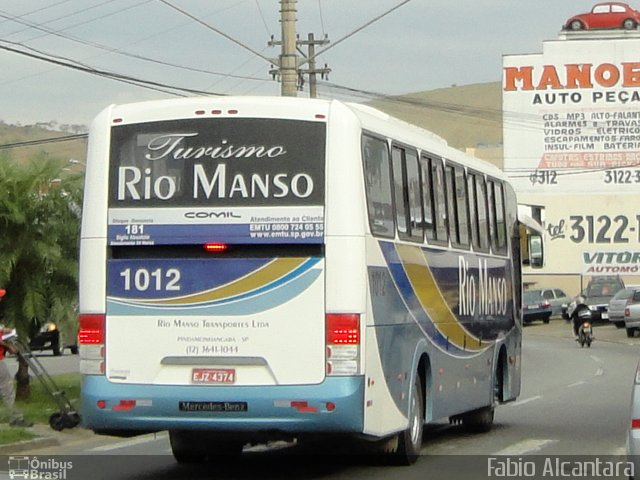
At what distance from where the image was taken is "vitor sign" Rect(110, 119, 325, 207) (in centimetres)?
1269

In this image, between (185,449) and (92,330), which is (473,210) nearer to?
(185,449)

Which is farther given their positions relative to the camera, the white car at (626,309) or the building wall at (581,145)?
the building wall at (581,145)

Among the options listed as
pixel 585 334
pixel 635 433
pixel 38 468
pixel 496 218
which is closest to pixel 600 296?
pixel 585 334

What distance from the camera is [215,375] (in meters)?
12.5

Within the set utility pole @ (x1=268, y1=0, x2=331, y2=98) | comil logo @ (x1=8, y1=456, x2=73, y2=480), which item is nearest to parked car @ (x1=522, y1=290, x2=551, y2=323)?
utility pole @ (x1=268, y1=0, x2=331, y2=98)

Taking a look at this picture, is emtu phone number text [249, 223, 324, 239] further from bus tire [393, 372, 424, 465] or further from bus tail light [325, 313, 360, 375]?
bus tire [393, 372, 424, 465]

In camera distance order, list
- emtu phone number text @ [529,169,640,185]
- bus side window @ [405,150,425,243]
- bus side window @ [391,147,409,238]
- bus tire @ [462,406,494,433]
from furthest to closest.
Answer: emtu phone number text @ [529,169,640,185] → bus tire @ [462,406,494,433] → bus side window @ [405,150,425,243] → bus side window @ [391,147,409,238]

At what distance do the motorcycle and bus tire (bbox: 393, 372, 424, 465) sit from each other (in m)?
32.4

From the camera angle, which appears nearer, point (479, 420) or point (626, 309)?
point (479, 420)

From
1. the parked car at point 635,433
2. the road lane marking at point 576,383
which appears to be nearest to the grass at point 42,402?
the parked car at point 635,433

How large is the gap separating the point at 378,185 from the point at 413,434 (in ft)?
9.07

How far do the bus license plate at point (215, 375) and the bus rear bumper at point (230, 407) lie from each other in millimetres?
66

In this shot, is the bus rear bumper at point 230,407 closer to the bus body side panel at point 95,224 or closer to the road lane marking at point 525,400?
the bus body side panel at point 95,224

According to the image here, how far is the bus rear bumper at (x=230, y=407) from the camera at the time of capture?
484 inches
